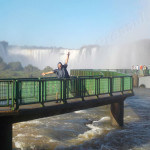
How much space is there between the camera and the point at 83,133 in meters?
11.7

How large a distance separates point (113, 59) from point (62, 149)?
71751 mm

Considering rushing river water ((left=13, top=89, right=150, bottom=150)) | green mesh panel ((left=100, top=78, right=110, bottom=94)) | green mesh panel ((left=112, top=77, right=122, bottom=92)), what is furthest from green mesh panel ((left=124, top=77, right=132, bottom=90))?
A: rushing river water ((left=13, top=89, right=150, bottom=150))

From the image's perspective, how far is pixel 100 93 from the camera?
10.2 meters

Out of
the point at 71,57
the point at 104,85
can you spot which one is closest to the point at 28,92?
the point at 104,85

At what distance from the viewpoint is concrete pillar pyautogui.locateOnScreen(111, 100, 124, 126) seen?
1195cm

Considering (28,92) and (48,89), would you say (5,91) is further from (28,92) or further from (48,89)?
(48,89)

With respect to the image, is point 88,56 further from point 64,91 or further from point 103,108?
point 64,91

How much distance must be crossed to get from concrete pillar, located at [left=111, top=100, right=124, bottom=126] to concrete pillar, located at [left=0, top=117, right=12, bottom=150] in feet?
20.8

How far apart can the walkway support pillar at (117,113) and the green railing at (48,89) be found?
1.23m

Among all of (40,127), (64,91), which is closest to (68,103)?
A: (64,91)

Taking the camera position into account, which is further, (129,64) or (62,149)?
(129,64)

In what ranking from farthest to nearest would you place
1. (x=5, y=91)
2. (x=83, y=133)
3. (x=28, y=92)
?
(x=83, y=133) < (x=28, y=92) < (x=5, y=91)

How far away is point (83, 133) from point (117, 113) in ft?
6.48

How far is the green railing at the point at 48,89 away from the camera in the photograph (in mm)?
7173
